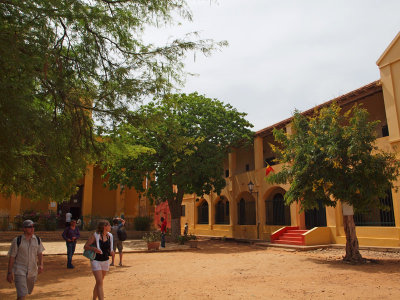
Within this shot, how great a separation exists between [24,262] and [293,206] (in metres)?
15.8

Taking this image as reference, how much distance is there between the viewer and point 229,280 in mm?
8664

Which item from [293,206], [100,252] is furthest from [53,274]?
[293,206]

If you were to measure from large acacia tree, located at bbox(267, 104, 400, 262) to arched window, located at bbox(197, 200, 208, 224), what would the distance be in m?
16.7

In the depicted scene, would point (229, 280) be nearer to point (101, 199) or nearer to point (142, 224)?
point (142, 224)

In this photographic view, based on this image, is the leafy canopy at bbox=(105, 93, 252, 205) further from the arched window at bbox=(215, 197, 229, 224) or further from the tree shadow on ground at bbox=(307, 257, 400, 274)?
the tree shadow on ground at bbox=(307, 257, 400, 274)

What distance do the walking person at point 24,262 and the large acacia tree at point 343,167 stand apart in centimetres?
856

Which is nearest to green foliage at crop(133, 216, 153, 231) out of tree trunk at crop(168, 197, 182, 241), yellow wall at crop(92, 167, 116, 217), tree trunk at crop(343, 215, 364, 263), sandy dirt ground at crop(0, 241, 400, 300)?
yellow wall at crop(92, 167, 116, 217)

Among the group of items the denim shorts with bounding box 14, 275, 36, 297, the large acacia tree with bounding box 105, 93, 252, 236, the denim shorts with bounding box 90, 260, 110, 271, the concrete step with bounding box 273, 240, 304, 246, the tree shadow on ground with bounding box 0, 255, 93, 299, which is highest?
the large acacia tree with bounding box 105, 93, 252, 236

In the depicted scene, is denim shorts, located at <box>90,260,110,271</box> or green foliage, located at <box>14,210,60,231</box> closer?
denim shorts, located at <box>90,260,110,271</box>

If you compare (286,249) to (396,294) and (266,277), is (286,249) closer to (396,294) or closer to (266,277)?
(266,277)

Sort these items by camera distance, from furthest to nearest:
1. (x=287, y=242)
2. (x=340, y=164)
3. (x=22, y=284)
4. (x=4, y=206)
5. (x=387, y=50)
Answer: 1. (x=4, y=206)
2. (x=287, y=242)
3. (x=387, y=50)
4. (x=340, y=164)
5. (x=22, y=284)

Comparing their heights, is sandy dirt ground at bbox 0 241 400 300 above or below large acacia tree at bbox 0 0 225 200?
below

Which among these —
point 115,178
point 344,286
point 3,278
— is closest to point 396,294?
point 344,286

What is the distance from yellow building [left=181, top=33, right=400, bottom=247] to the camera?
14.5 m
